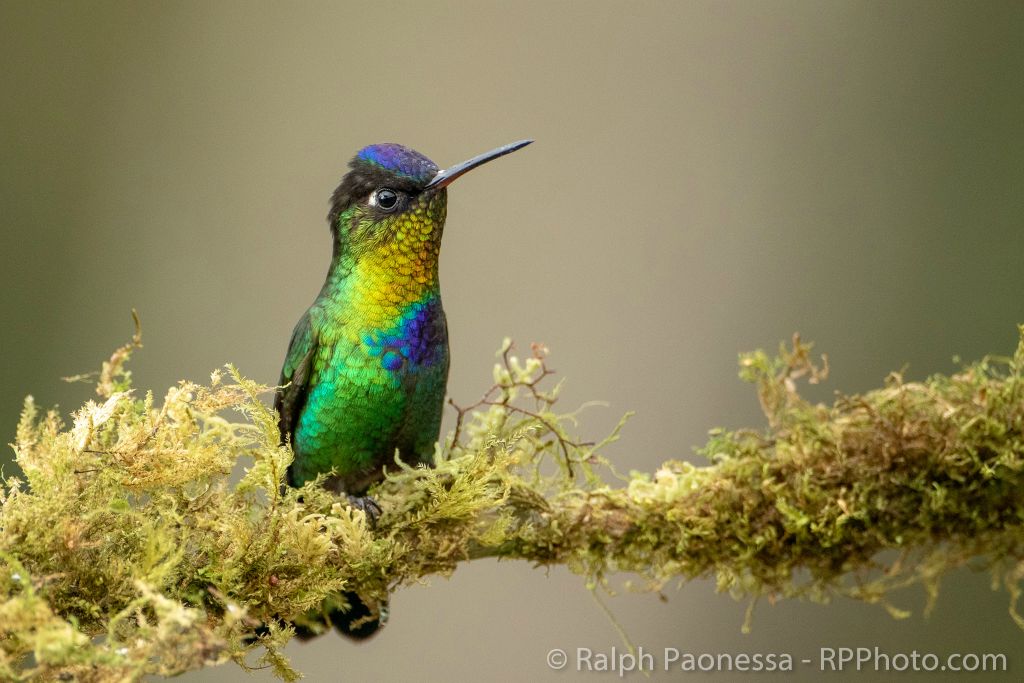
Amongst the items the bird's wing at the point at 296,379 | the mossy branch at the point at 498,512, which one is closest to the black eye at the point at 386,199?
the bird's wing at the point at 296,379

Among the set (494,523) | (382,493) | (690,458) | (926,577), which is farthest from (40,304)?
(926,577)

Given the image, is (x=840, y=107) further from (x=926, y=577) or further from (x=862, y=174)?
(x=926, y=577)

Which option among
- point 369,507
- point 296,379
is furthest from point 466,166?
point 369,507

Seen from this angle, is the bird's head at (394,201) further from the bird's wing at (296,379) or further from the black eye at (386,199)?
the bird's wing at (296,379)

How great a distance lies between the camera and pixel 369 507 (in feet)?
7.02

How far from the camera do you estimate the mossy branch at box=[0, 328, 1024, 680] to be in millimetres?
1690

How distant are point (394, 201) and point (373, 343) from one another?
34 centimetres

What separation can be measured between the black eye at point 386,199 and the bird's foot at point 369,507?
2.34 ft

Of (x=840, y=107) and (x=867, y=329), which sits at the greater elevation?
(x=840, y=107)

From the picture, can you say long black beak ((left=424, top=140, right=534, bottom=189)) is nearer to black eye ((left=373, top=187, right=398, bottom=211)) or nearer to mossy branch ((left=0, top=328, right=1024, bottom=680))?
black eye ((left=373, top=187, right=398, bottom=211))

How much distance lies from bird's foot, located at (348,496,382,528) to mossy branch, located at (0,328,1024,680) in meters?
0.03

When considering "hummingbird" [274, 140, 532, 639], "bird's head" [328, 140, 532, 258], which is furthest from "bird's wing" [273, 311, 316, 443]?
"bird's head" [328, 140, 532, 258]

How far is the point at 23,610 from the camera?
4.67ft

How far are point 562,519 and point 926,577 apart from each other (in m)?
0.64
